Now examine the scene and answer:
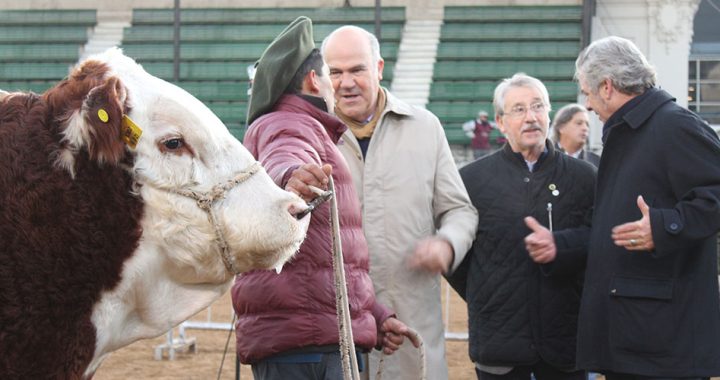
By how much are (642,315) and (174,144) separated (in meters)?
1.82

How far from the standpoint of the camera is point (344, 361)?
8.53ft

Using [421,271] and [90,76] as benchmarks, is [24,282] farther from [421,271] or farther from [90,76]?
[421,271]

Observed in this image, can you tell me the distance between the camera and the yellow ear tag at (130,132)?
1915 millimetres

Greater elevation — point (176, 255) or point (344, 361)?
point (176, 255)

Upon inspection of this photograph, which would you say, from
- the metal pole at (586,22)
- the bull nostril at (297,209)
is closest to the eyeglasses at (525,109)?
the bull nostril at (297,209)

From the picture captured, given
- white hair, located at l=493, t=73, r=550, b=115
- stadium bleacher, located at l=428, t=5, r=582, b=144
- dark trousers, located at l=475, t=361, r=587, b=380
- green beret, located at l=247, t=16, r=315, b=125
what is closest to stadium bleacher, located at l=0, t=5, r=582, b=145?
stadium bleacher, located at l=428, t=5, r=582, b=144

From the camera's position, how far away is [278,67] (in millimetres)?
2885

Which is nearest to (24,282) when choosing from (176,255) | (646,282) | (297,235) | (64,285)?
(64,285)

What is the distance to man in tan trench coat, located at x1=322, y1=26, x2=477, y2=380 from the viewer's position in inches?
135

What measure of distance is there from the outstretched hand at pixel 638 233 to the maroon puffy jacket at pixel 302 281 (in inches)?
35.0

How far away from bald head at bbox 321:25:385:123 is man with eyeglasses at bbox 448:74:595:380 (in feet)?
2.06

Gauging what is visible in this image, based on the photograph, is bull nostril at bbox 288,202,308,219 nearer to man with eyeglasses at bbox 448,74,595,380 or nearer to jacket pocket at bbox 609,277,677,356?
jacket pocket at bbox 609,277,677,356

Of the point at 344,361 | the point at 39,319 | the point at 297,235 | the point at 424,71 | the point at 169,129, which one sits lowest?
the point at 344,361

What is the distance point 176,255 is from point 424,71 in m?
24.9
